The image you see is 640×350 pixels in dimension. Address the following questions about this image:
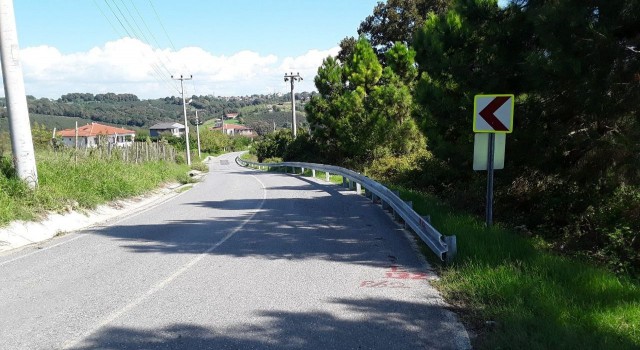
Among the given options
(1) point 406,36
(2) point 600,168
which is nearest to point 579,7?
(2) point 600,168

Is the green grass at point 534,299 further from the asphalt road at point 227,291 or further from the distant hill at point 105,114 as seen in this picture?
the distant hill at point 105,114

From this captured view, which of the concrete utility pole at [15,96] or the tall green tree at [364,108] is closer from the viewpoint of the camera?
the concrete utility pole at [15,96]

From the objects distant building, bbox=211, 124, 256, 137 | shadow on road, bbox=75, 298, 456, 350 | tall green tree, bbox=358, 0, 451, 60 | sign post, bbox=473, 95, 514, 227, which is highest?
tall green tree, bbox=358, 0, 451, 60

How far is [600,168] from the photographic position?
7.81 metres

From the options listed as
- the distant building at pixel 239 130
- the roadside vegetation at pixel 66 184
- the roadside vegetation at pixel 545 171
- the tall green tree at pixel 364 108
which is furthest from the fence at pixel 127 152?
the distant building at pixel 239 130

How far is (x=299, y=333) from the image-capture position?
14.1ft

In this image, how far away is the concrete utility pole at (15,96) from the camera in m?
10.8

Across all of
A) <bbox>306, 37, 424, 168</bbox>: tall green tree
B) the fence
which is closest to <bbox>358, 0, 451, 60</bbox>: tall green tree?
<bbox>306, 37, 424, 168</bbox>: tall green tree

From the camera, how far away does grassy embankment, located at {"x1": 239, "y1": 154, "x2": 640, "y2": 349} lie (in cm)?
379

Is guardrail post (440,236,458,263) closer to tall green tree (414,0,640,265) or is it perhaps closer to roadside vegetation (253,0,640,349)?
roadside vegetation (253,0,640,349)

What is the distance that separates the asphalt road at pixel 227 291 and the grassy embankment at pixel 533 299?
0.33 meters

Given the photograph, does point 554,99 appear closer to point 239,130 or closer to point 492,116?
point 492,116

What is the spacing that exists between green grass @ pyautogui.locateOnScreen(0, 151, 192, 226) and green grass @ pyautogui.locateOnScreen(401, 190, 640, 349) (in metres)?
8.71

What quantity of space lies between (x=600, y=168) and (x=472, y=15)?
3810mm
